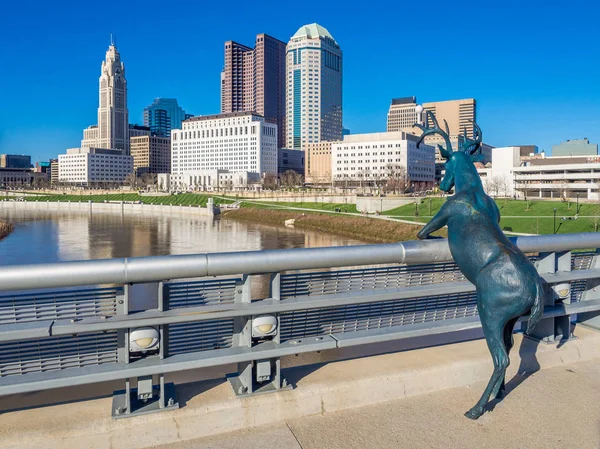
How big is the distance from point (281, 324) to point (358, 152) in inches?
5751

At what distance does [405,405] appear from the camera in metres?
4.29

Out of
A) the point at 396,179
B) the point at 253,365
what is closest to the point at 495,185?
the point at 396,179

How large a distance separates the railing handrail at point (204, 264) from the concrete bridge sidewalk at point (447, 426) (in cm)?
118

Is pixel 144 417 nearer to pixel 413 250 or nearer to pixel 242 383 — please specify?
pixel 242 383

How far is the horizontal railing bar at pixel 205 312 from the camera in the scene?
3395mm

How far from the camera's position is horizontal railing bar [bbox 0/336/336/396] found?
3.45m

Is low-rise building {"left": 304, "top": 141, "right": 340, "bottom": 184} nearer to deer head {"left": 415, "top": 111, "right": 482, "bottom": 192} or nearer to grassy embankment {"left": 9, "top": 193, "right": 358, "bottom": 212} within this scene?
grassy embankment {"left": 9, "top": 193, "right": 358, "bottom": 212}

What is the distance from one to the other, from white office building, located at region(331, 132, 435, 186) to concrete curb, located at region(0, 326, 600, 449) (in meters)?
132

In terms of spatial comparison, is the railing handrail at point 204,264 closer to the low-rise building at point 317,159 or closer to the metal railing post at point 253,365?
the metal railing post at point 253,365

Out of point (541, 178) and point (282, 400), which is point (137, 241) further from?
point (541, 178)

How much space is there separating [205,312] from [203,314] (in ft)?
0.21

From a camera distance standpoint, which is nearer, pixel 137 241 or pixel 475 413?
pixel 475 413

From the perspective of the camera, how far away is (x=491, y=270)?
12.8 ft

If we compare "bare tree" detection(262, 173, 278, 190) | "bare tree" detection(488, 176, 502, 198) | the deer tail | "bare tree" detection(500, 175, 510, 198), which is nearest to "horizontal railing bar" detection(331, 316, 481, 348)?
the deer tail
